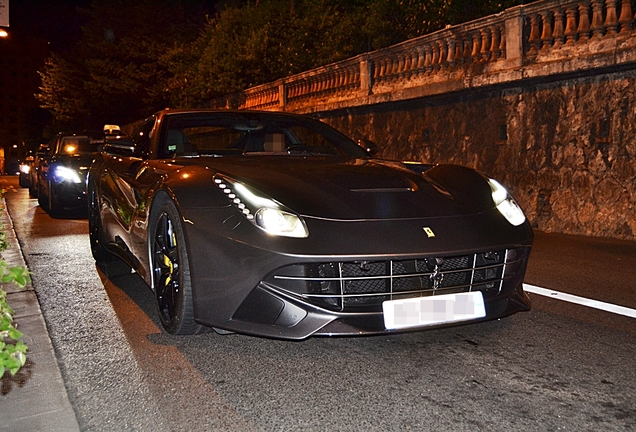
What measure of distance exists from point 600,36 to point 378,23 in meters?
8.82

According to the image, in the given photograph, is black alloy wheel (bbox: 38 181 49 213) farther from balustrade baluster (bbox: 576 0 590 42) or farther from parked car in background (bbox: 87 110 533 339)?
parked car in background (bbox: 87 110 533 339)

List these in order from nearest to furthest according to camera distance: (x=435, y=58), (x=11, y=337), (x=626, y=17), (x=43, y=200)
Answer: (x=11, y=337), (x=626, y=17), (x=435, y=58), (x=43, y=200)

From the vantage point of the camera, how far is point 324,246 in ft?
10.5

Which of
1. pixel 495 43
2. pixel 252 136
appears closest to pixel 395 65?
pixel 495 43

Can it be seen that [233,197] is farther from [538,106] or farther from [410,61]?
[410,61]

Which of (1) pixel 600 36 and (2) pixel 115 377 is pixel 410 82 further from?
(2) pixel 115 377

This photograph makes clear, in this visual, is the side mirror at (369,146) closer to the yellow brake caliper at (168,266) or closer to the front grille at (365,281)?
the yellow brake caliper at (168,266)

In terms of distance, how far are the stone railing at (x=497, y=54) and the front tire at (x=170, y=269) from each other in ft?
Answer: 20.4

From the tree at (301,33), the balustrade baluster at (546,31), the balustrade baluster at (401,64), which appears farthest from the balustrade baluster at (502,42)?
the tree at (301,33)

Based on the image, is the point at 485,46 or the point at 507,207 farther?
the point at 485,46

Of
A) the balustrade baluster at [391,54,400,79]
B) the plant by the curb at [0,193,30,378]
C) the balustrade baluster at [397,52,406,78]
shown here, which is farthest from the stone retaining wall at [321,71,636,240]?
the plant by the curb at [0,193,30,378]

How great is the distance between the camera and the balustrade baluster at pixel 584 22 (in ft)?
28.9

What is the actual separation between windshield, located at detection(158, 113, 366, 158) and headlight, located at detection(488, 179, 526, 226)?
1350 millimetres

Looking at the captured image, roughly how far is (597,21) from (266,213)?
6904 mm
